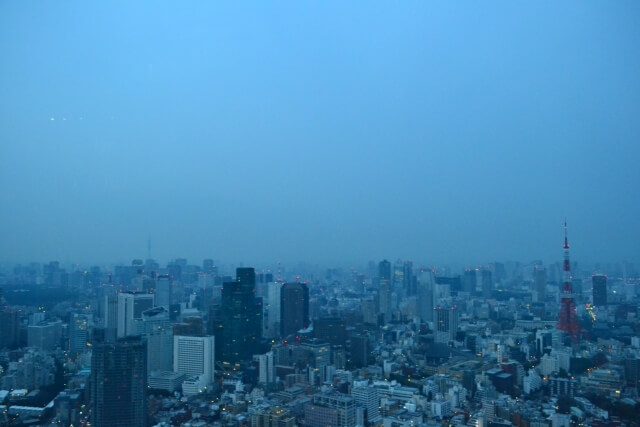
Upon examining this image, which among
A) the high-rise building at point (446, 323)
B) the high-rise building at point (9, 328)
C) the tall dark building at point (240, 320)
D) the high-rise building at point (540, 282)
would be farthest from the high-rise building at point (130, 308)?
the high-rise building at point (540, 282)

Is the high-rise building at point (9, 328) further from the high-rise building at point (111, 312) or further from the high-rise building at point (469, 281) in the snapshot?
the high-rise building at point (469, 281)

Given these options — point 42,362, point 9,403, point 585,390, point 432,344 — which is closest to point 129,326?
point 42,362

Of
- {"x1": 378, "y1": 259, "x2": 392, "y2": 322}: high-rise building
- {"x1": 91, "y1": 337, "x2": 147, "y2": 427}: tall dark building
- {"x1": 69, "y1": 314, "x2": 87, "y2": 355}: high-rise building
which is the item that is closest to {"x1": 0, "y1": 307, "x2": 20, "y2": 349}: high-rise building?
{"x1": 69, "y1": 314, "x2": 87, "y2": 355}: high-rise building

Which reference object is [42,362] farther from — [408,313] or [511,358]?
[408,313]

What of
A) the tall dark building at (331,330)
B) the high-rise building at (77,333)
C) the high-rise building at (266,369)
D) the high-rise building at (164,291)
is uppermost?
the high-rise building at (164,291)

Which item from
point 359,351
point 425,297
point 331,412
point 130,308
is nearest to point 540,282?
point 359,351

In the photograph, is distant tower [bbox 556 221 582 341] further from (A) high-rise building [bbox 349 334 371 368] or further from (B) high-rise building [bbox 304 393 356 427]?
(B) high-rise building [bbox 304 393 356 427]
